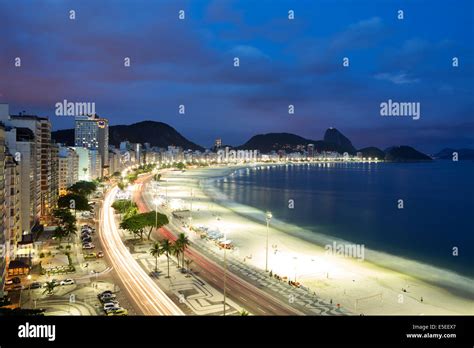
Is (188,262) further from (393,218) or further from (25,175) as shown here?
(393,218)

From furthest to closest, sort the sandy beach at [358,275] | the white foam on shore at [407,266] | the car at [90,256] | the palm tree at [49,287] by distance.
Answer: the white foam on shore at [407,266]
the car at [90,256]
the sandy beach at [358,275]
the palm tree at [49,287]

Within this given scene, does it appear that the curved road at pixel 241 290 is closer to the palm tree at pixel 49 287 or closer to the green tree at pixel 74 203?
the palm tree at pixel 49 287

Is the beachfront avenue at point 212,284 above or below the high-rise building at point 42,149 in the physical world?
below

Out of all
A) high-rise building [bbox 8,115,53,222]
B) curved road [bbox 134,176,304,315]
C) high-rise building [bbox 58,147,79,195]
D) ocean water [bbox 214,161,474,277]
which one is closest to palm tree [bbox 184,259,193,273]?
curved road [bbox 134,176,304,315]

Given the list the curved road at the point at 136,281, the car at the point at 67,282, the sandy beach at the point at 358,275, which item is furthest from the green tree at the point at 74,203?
the car at the point at 67,282

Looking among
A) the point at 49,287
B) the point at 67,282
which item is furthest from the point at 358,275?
the point at 49,287
